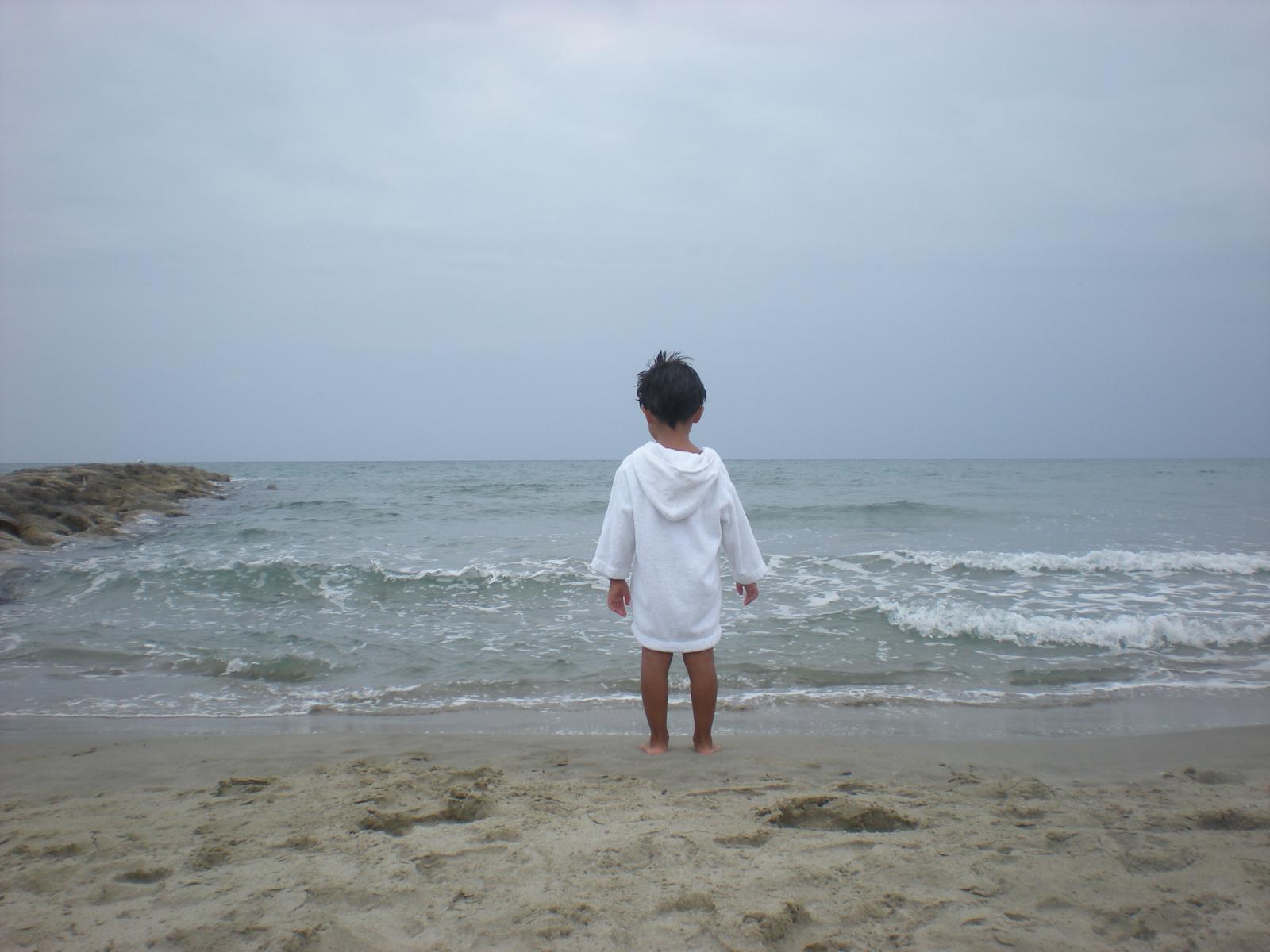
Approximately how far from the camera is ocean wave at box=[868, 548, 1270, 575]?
9664mm

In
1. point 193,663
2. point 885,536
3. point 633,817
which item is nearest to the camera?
point 633,817

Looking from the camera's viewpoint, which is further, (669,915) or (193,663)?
(193,663)

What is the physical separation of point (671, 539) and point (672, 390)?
65cm

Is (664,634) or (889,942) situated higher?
(664,634)

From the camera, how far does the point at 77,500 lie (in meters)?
16.1

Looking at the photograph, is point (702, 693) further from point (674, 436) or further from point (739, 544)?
point (674, 436)

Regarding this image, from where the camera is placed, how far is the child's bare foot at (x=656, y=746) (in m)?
3.59

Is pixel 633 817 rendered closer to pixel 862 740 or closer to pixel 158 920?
pixel 158 920

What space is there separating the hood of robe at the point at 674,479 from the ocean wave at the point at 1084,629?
3.90m

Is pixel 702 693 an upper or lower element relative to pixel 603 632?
upper

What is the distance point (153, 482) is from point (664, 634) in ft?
80.4

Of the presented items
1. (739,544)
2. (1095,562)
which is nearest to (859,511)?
(1095,562)

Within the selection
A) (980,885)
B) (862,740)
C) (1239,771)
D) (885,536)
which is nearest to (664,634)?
(862,740)

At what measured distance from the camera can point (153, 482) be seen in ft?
76.2
